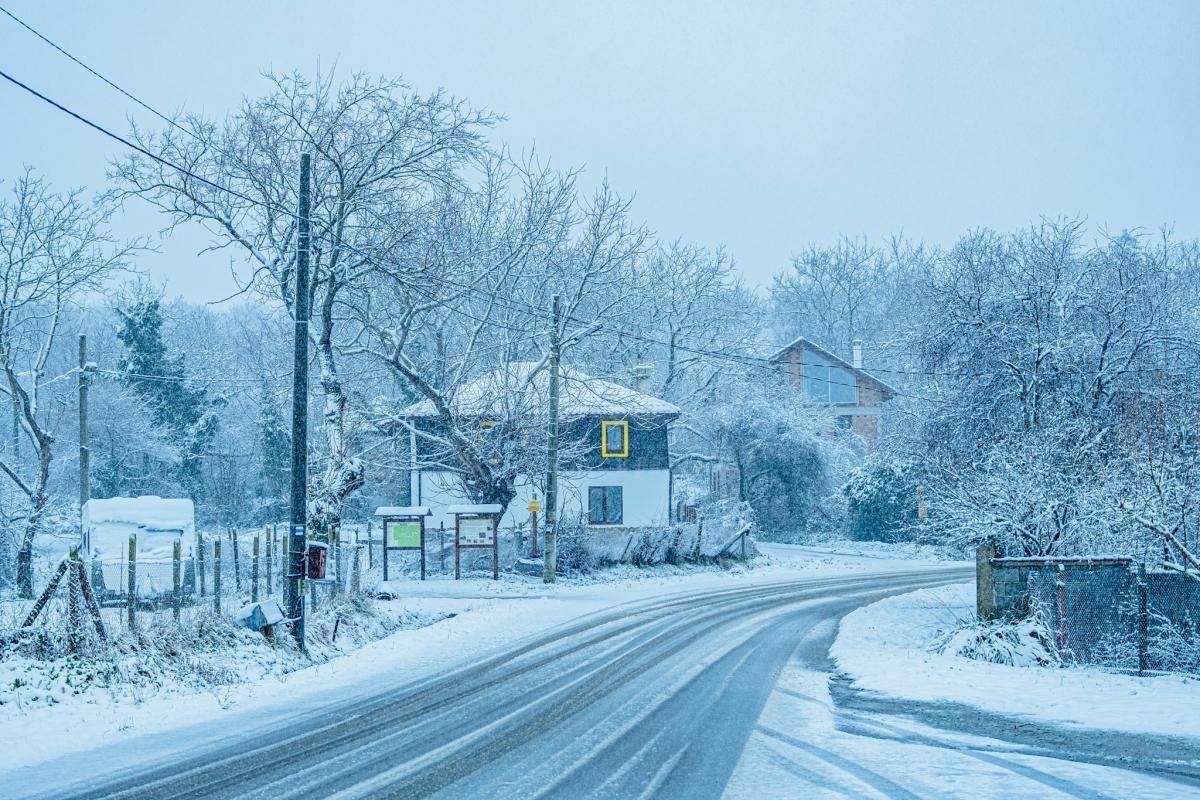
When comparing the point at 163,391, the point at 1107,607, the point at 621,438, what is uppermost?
the point at 163,391

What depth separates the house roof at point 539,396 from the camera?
3334 centimetres

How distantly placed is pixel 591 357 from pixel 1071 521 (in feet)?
114

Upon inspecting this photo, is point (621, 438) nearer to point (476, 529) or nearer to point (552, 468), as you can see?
point (476, 529)

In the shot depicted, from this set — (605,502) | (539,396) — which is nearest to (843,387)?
(605,502)

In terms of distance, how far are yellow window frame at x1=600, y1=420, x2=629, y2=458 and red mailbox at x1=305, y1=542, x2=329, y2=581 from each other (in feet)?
95.3

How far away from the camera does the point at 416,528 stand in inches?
1177

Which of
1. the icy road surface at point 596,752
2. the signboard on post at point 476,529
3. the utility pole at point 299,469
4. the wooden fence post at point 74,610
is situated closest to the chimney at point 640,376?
the signboard on post at point 476,529

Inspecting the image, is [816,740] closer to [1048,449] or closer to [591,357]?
[1048,449]

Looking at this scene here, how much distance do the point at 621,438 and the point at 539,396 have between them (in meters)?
11.9

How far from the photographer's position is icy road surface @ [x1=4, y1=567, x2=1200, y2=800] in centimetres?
821

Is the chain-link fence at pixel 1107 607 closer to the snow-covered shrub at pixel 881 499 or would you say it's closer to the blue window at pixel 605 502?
the snow-covered shrub at pixel 881 499

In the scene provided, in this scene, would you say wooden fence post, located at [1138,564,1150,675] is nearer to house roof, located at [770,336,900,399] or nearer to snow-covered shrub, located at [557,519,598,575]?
snow-covered shrub, located at [557,519,598,575]

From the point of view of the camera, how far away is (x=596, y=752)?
9.53m

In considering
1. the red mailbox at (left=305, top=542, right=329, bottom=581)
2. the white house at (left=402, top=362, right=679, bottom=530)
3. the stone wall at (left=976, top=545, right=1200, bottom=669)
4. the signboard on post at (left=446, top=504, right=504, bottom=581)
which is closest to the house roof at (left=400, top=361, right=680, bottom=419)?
the white house at (left=402, top=362, right=679, bottom=530)
